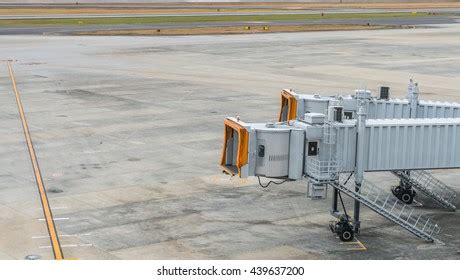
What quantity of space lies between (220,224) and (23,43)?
86.8 metres

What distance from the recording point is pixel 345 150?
1273 inches

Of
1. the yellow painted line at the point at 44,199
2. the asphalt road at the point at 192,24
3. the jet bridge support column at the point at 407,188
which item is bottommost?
the yellow painted line at the point at 44,199

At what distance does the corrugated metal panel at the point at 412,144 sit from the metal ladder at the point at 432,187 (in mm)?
3059

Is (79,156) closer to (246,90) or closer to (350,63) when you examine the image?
(246,90)

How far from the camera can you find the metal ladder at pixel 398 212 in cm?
3167

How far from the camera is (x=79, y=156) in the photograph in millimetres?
46875

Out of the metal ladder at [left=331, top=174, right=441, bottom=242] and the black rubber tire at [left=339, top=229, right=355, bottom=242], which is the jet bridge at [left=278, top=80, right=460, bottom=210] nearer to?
the metal ladder at [left=331, top=174, right=441, bottom=242]

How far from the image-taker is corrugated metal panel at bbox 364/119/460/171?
32.8 meters

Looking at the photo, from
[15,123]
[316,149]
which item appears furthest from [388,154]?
[15,123]

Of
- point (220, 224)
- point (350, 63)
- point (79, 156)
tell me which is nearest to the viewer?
point (220, 224)

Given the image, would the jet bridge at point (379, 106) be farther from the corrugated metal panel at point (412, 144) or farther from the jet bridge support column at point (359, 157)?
the jet bridge support column at point (359, 157)

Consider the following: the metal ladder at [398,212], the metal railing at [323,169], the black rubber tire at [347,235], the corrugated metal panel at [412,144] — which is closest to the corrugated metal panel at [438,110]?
the metal ladder at [398,212]

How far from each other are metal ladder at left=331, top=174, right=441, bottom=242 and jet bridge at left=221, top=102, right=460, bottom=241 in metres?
0.04

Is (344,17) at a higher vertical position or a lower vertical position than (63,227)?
higher
